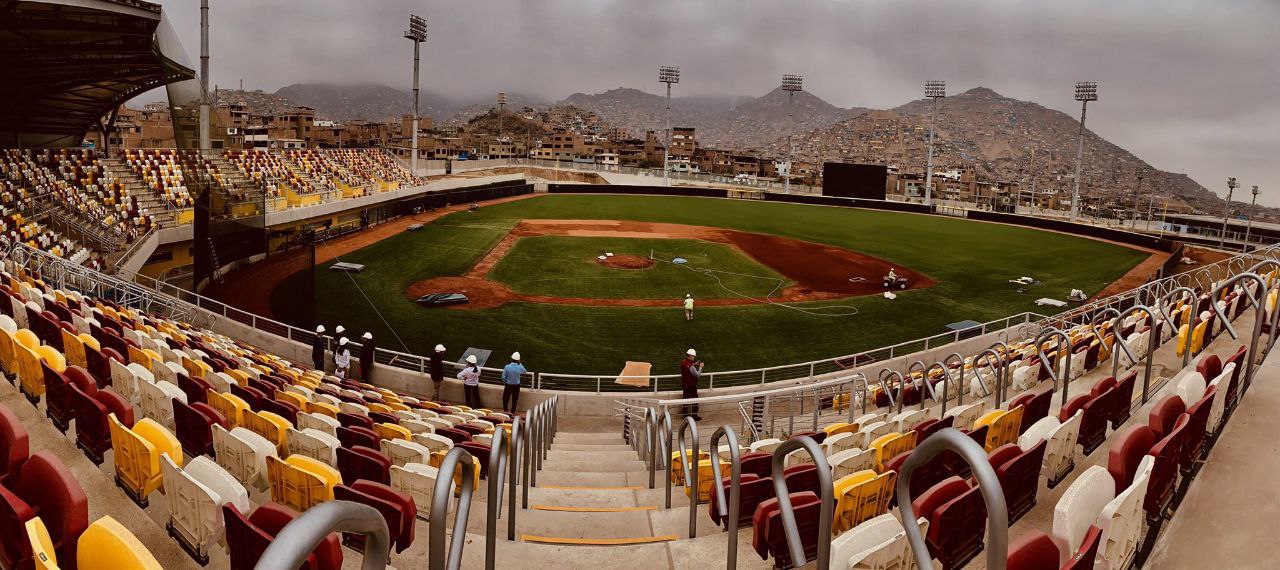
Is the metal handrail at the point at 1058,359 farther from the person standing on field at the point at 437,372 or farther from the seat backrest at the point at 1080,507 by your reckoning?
the person standing on field at the point at 437,372

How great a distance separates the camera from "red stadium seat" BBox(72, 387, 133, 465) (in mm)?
6289

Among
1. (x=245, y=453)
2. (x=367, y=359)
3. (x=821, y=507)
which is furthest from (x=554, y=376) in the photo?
(x=821, y=507)

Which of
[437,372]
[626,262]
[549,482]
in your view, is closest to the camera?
[549,482]

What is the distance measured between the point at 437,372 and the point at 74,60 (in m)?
22.7

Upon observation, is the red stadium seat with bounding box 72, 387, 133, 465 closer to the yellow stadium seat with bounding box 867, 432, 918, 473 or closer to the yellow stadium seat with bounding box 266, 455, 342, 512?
the yellow stadium seat with bounding box 266, 455, 342, 512

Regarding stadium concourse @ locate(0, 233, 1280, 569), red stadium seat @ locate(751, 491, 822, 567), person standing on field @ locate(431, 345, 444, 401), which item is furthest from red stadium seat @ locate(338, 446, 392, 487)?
person standing on field @ locate(431, 345, 444, 401)

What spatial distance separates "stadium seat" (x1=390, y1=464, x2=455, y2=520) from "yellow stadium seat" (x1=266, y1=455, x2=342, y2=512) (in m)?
0.60

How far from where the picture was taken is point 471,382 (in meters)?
16.4

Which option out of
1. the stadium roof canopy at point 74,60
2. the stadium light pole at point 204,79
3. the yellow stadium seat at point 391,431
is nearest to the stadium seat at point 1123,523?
the yellow stadium seat at point 391,431

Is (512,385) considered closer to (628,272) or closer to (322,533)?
(322,533)

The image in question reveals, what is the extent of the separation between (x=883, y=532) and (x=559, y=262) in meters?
30.7

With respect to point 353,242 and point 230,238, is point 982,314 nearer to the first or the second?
point 230,238

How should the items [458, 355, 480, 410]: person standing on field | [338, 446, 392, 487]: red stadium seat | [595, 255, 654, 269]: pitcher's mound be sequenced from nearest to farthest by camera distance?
[338, 446, 392, 487]: red stadium seat, [458, 355, 480, 410]: person standing on field, [595, 255, 654, 269]: pitcher's mound

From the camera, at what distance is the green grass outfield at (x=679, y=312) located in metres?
21.4
